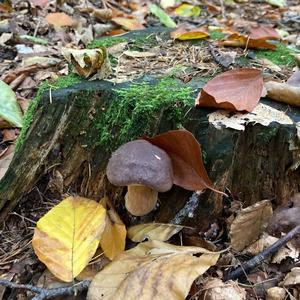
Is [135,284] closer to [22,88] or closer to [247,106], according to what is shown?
[247,106]

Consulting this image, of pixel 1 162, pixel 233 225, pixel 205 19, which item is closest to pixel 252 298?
pixel 233 225

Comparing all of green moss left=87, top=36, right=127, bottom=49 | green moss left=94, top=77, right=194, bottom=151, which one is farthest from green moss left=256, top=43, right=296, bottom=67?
green moss left=87, top=36, right=127, bottom=49

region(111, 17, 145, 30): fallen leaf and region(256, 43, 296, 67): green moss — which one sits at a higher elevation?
region(256, 43, 296, 67): green moss

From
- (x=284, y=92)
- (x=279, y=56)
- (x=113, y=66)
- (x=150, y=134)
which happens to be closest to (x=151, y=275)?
(x=150, y=134)

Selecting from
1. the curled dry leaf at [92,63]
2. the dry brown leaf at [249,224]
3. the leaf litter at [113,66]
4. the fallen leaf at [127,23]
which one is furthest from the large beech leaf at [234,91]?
the fallen leaf at [127,23]

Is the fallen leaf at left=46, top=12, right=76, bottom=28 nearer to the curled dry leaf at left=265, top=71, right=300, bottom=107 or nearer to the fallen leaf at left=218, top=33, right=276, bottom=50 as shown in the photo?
the fallen leaf at left=218, top=33, right=276, bottom=50

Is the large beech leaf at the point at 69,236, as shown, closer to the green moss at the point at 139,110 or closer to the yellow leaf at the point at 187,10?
the green moss at the point at 139,110
